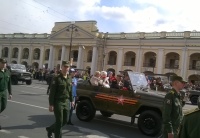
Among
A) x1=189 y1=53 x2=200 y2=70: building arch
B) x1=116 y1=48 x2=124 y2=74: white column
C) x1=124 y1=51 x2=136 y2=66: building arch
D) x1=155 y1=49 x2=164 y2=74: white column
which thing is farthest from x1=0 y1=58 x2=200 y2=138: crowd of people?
x1=124 y1=51 x2=136 y2=66: building arch

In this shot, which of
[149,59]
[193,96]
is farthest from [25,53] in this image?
[193,96]

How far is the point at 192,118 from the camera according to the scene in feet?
8.78

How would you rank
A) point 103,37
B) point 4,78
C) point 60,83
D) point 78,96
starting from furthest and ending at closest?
point 103,37 < point 78,96 < point 4,78 < point 60,83

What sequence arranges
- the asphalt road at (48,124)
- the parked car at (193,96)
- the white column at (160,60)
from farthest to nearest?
the white column at (160,60)
the parked car at (193,96)
the asphalt road at (48,124)

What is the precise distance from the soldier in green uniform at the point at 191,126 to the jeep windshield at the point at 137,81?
7566 mm

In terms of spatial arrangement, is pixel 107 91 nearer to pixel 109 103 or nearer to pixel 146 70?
pixel 109 103

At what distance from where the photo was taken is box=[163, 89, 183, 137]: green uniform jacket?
543 centimetres

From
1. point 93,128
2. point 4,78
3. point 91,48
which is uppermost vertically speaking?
point 91,48

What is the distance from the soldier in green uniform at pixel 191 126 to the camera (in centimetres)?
262

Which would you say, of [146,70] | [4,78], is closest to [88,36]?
[146,70]

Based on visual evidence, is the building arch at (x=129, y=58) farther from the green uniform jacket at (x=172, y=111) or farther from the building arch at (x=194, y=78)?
the green uniform jacket at (x=172, y=111)

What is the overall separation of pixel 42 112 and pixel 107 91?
316 cm

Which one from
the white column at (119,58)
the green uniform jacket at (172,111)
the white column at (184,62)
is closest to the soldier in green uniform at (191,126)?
the green uniform jacket at (172,111)

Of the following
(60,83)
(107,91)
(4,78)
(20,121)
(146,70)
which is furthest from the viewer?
(146,70)
